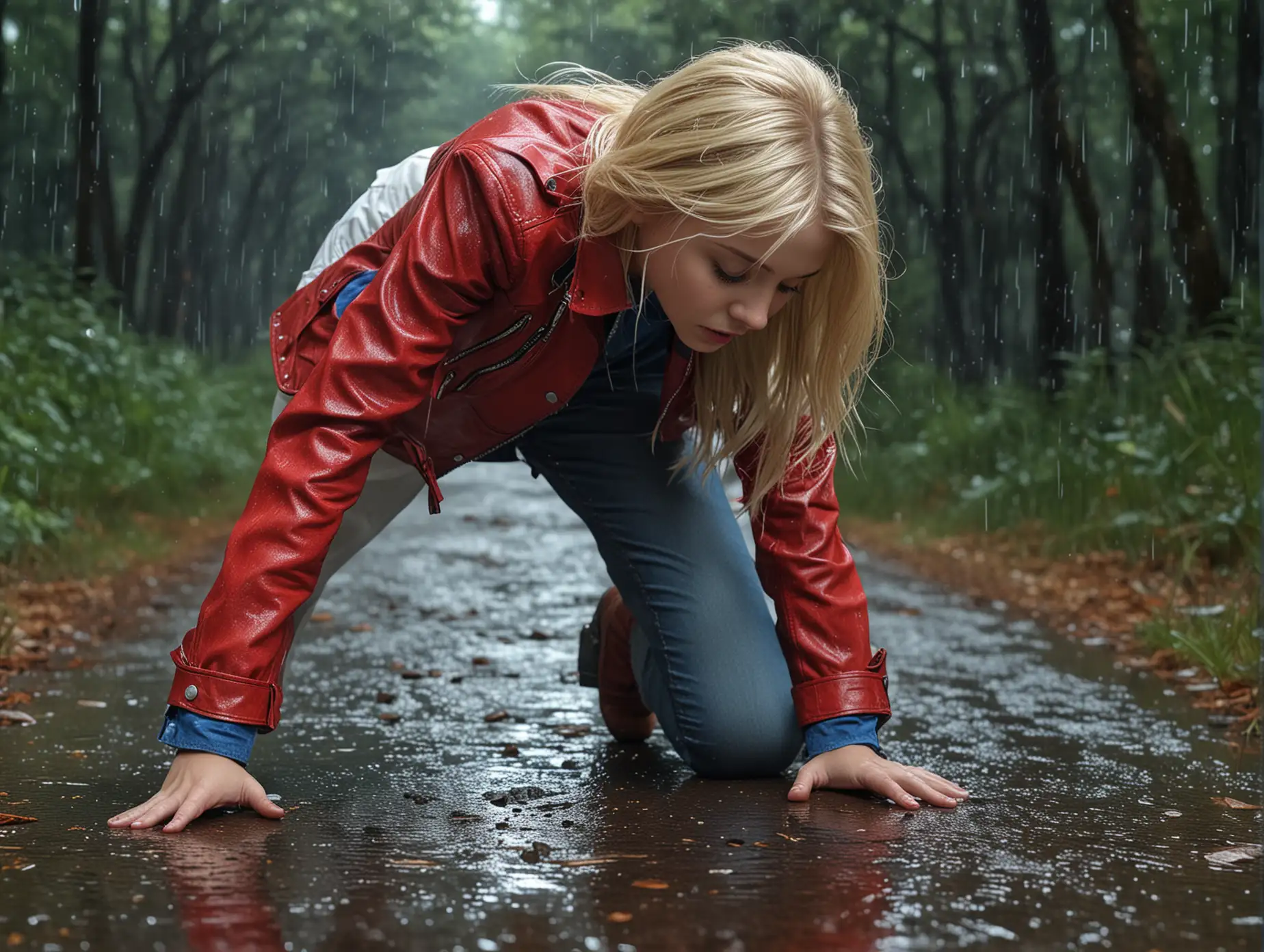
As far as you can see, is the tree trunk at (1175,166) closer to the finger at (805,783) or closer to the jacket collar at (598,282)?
the finger at (805,783)

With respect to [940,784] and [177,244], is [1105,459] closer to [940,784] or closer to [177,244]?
[940,784]

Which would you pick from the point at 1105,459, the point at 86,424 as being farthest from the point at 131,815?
the point at 86,424

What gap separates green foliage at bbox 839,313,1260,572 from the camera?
6.18 m

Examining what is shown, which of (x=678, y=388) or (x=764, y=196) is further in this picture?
(x=678, y=388)

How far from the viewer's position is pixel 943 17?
19.0 meters

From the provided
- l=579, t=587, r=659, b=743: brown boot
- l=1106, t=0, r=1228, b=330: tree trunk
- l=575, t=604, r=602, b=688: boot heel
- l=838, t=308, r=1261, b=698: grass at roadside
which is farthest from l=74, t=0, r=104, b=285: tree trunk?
l=579, t=587, r=659, b=743: brown boot

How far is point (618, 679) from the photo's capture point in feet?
11.3

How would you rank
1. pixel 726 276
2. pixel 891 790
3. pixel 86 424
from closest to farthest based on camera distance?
1. pixel 726 276
2. pixel 891 790
3. pixel 86 424

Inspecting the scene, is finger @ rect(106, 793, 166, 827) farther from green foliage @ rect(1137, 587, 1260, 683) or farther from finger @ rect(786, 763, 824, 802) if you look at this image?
green foliage @ rect(1137, 587, 1260, 683)

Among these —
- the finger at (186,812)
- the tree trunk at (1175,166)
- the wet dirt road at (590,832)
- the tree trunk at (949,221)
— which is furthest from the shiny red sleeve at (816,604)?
the tree trunk at (949,221)

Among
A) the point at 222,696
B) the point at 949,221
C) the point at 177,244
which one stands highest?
the point at 949,221

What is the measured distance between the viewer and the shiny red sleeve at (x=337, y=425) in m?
2.34

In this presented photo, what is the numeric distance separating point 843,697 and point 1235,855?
0.77 m

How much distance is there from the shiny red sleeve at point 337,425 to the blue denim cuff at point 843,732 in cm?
106
